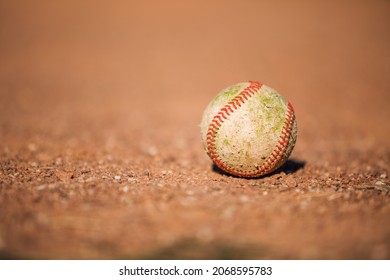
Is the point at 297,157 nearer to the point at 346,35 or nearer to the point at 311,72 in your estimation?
the point at 311,72

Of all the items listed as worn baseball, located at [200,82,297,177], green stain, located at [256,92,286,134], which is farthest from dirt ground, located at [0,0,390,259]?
green stain, located at [256,92,286,134]

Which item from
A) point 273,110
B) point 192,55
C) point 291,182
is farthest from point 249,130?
point 192,55

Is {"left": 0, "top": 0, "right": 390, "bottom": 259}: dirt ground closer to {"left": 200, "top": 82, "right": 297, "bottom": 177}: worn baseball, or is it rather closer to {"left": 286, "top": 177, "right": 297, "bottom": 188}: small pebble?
{"left": 286, "top": 177, "right": 297, "bottom": 188}: small pebble

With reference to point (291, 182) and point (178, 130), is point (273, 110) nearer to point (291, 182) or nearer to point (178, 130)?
point (291, 182)

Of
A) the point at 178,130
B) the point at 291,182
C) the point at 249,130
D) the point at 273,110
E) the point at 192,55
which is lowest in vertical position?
the point at 291,182

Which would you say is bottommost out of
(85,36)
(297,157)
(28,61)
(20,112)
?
(297,157)

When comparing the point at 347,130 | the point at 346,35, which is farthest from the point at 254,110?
the point at 346,35

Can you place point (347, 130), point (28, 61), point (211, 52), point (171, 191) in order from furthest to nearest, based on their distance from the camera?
point (211, 52) < point (28, 61) < point (347, 130) < point (171, 191)

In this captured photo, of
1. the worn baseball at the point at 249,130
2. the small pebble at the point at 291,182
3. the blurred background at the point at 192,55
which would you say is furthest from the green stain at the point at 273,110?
the blurred background at the point at 192,55
